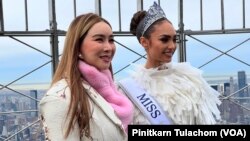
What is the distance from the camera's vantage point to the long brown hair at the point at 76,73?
1347 millimetres

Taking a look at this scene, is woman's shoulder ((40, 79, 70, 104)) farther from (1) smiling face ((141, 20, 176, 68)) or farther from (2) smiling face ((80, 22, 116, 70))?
(1) smiling face ((141, 20, 176, 68))

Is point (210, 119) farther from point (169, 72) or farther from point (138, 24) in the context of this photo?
point (138, 24)

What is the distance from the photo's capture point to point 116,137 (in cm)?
143

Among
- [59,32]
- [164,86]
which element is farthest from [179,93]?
[59,32]

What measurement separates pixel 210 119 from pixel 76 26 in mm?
717

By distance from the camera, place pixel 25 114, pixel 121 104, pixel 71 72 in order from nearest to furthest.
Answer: pixel 71 72, pixel 121 104, pixel 25 114

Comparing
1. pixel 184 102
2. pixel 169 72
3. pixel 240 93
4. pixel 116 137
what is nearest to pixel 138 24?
pixel 169 72

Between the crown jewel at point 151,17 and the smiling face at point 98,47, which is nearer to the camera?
the smiling face at point 98,47

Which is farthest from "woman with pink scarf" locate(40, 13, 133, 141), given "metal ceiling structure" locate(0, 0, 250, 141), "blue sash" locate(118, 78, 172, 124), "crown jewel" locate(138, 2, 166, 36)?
"metal ceiling structure" locate(0, 0, 250, 141)

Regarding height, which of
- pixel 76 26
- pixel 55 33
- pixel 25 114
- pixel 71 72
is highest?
pixel 55 33

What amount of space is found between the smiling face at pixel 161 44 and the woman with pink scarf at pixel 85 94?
0.40 meters

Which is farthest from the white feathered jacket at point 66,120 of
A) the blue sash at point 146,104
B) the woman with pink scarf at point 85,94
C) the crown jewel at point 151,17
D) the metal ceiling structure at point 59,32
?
the metal ceiling structure at point 59,32

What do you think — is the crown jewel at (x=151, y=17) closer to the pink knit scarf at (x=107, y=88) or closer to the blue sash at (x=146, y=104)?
the blue sash at (x=146, y=104)

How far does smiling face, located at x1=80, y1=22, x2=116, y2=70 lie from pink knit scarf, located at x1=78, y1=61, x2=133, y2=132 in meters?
0.02
